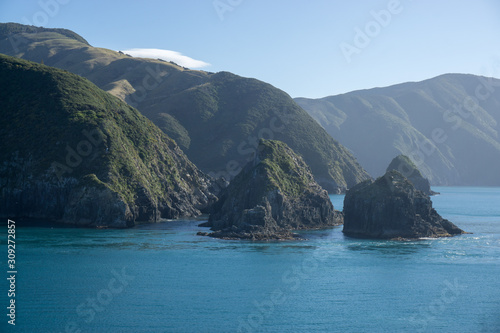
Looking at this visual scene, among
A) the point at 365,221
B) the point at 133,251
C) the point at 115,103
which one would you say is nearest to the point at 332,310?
the point at 133,251

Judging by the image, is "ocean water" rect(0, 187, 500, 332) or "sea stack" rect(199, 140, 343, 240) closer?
"ocean water" rect(0, 187, 500, 332)

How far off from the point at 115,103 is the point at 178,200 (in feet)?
128

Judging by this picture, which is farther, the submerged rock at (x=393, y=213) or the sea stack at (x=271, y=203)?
the submerged rock at (x=393, y=213)

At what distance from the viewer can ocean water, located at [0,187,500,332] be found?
154 ft

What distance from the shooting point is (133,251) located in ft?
259

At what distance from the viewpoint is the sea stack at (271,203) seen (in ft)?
310
